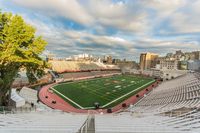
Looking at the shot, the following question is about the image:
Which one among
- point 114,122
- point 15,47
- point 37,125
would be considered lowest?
point 114,122

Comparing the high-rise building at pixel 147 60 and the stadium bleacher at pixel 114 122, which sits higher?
the high-rise building at pixel 147 60

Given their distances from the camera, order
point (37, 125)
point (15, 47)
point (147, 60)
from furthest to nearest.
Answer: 1. point (147, 60)
2. point (15, 47)
3. point (37, 125)

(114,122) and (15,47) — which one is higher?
(15,47)

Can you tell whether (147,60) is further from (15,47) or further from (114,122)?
(114,122)

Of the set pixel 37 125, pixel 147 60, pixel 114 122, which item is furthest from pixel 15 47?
pixel 147 60

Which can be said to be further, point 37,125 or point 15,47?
point 15,47

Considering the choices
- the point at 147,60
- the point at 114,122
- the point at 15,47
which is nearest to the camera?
the point at 114,122

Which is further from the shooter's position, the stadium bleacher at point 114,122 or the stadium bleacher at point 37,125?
the stadium bleacher at point 114,122

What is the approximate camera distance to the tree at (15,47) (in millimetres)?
17141

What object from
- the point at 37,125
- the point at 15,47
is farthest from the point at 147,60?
the point at 37,125

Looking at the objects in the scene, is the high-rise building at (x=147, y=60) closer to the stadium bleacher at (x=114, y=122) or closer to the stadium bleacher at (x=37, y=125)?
the stadium bleacher at (x=114, y=122)

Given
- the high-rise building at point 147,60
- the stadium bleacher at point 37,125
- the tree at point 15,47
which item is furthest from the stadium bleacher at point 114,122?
the high-rise building at point 147,60

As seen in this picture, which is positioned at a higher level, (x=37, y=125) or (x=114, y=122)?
(x=37, y=125)

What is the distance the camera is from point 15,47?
17.5m
